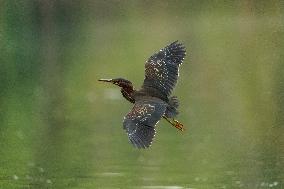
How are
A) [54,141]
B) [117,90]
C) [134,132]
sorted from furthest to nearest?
[117,90]
[54,141]
[134,132]

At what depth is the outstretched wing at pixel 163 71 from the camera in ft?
43.7

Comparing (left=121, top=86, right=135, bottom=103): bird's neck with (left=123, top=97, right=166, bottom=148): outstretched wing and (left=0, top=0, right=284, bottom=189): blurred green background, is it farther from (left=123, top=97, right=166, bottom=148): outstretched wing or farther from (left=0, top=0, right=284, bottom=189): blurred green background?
(left=0, top=0, right=284, bottom=189): blurred green background

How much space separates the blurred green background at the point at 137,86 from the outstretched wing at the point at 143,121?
370cm

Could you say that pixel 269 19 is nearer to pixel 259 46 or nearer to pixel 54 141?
pixel 259 46

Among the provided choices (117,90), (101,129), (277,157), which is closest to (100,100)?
(117,90)

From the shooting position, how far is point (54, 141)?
2144 centimetres

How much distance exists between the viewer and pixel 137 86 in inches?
1098

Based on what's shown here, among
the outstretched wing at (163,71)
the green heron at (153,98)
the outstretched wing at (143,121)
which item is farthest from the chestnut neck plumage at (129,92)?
the outstretched wing at (163,71)

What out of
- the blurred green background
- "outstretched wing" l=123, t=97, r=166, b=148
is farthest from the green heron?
the blurred green background

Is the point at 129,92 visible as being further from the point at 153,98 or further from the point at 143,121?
the point at 143,121

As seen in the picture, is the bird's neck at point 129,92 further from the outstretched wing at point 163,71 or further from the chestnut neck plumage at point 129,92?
the outstretched wing at point 163,71

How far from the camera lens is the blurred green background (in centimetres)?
1786

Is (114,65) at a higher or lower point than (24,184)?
lower

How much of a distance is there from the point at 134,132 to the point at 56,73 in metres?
23.2
